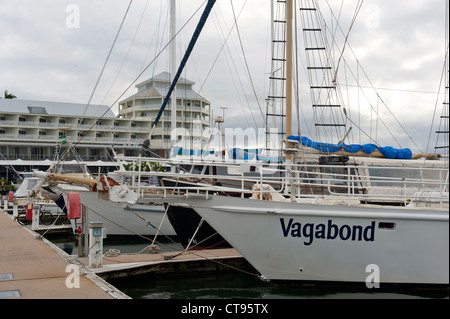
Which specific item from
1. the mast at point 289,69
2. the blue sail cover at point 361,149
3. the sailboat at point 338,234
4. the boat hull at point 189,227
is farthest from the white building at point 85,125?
the sailboat at point 338,234

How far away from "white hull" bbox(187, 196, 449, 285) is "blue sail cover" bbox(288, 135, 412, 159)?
196 inches

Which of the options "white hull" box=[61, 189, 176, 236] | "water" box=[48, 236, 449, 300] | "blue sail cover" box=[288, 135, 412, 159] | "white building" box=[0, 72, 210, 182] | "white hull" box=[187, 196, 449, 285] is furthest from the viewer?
"white building" box=[0, 72, 210, 182]

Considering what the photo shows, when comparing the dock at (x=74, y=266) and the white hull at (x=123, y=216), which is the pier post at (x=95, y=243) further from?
the white hull at (x=123, y=216)

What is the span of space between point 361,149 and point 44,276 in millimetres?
10475

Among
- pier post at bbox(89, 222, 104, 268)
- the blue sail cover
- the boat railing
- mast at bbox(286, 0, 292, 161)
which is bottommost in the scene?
pier post at bbox(89, 222, 104, 268)

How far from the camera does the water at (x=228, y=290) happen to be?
1056 cm

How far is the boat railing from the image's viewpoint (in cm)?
1025

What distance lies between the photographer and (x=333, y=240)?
33.6ft

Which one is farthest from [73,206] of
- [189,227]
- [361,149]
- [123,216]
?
[361,149]

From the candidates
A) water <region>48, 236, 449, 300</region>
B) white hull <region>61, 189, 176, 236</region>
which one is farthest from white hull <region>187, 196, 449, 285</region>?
white hull <region>61, 189, 176, 236</region>

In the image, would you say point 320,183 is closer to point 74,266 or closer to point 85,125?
point 74,266

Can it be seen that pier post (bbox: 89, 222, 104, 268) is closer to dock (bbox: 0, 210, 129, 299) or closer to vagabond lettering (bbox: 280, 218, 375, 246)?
dock (bbox: 0, 210, 129, 299)

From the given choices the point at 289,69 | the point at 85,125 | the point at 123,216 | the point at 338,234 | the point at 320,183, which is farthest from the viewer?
the point at 85,125
